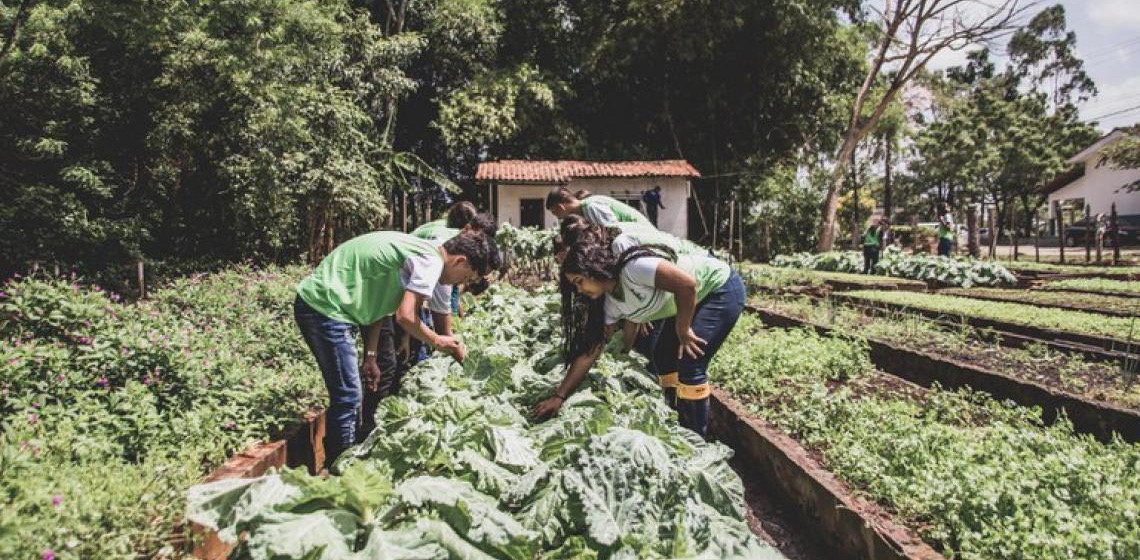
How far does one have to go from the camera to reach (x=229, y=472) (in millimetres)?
2961

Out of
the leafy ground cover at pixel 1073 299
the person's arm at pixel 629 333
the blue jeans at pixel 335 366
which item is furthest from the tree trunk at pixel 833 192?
the blue jeans at pixel 335 366

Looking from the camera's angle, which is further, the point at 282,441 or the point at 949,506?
the point at 282,441

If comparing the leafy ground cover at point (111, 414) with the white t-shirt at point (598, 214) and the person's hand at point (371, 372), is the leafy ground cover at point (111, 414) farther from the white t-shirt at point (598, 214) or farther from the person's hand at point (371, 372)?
the white t-shirt at point (598, 214)

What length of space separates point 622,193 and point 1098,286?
Answer: 1255cm

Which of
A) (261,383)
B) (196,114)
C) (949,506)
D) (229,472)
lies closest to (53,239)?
(196,114)

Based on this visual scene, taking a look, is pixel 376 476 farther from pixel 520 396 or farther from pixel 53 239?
pixel 53 239

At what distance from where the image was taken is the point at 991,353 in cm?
604

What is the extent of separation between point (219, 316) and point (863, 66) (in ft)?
77.1

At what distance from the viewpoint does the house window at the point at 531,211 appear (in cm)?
2012

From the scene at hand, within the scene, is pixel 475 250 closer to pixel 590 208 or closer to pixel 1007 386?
pixel 590 208

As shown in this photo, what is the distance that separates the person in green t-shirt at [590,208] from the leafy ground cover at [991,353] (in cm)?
304

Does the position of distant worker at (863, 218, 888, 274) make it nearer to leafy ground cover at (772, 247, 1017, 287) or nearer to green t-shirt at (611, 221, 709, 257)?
leafy ground cover at (772, 247, 1017, 287)

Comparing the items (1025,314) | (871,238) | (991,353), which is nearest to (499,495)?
(991,353)

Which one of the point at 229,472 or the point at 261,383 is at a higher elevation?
the point at 261,383
